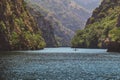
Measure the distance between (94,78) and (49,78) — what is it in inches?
351

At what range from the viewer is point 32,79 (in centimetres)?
7000

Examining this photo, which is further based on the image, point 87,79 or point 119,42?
point 119,42

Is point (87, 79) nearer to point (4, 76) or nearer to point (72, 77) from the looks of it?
point (72, 77)

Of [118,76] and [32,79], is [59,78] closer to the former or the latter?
[32,79]

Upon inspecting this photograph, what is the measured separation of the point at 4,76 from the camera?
74.4m

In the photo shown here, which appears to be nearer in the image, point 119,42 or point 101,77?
point 101,77

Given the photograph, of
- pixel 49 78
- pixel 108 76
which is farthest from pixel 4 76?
pixel 108 76

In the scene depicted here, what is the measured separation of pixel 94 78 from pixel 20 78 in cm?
1460

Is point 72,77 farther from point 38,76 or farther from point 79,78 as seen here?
point 38,76

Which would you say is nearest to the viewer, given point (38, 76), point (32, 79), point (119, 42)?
point (32, 79)

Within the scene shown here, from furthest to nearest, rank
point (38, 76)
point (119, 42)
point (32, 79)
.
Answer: point (119, 42), point (38, 76), point (32, 79)

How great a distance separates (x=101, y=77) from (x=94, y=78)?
101 inches

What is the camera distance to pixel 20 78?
71.5 metres

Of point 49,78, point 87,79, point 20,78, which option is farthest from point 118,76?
point 20,78
